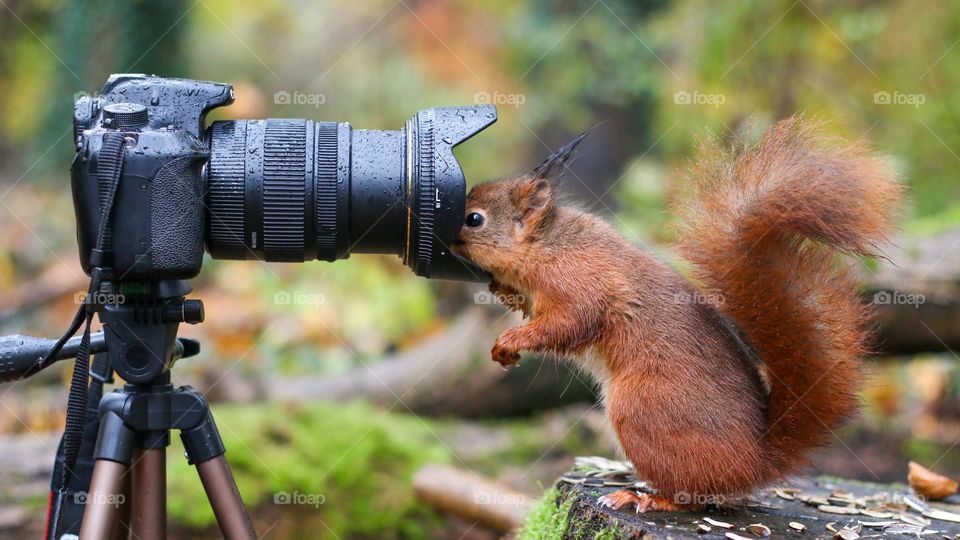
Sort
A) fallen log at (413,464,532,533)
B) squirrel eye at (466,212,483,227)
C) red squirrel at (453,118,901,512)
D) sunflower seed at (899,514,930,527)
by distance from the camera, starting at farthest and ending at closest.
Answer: fallen log at (413,464,532,533) → squirrel eye at (466,212,483,227) → sunflower seed at (899,514,930,527) → red squirrel at (453,118,901,512)

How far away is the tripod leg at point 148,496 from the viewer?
201 cm

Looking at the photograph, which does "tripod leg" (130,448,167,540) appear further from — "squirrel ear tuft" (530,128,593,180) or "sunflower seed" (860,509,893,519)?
"sunflower seed" (860,509,893,519)

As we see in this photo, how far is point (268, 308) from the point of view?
5906 millimetres

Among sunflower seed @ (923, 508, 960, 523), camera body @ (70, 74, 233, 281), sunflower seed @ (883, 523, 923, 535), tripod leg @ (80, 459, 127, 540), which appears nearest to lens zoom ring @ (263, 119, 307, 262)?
camera body @ (70, 74, 233, 281)

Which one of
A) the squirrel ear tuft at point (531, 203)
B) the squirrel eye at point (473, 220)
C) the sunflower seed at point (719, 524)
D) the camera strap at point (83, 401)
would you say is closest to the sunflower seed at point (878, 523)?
the sunflower seed at point (719, 524)

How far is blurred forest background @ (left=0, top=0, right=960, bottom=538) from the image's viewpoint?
3.88 metres

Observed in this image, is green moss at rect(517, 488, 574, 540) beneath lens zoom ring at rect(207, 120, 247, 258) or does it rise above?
beneath

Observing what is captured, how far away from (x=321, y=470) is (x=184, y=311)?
195 centimetres

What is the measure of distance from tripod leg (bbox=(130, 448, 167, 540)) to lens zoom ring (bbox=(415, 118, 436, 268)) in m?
0.78

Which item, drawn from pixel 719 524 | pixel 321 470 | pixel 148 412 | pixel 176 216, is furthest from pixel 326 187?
pixel 321 470

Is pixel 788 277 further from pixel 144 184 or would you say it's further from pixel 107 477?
pixel 107 477

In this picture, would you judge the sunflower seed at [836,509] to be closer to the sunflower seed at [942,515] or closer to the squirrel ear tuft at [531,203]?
the sunflower seed at [942,515]

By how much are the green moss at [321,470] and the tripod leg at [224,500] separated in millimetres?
1545

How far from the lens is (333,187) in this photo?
209 centimetres
